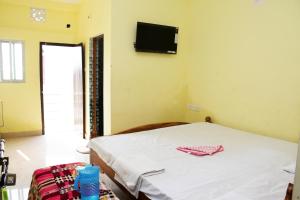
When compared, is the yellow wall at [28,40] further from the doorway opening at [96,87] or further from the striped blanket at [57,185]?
the striped blanket at [57,185]

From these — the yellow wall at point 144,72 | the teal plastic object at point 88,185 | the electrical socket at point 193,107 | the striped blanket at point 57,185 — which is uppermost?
the yellow wall at point 144,72

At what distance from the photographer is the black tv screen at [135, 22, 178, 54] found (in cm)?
337

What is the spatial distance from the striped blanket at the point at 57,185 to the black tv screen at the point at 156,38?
2010mm

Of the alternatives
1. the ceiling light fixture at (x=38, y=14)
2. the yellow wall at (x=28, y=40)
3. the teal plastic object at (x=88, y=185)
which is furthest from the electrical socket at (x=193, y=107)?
the ceiling light fixture at (x=38, y=14)

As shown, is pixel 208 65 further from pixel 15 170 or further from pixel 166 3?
pixel 15 170

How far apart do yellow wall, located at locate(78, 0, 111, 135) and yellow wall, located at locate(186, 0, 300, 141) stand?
55.2 inches

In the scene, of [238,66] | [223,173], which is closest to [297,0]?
[238,66]

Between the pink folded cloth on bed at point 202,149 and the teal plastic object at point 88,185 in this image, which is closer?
the teal plastic object at point 88,185

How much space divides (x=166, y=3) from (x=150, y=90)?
138 centimetres

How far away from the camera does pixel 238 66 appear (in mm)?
3148

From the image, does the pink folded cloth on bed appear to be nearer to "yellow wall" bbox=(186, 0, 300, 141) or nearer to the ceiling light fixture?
"yellow wall" bbox=(186, 0, 300, 141)

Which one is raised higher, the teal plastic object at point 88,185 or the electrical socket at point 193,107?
the electrical socket at point 193,107

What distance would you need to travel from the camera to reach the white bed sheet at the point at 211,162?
5.02 ft

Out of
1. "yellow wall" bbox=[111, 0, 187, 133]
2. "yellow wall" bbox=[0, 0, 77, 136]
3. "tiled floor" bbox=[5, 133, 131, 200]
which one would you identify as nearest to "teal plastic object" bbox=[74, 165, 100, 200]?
"tiled floor" bbox=[5, 133, 131, 200]
